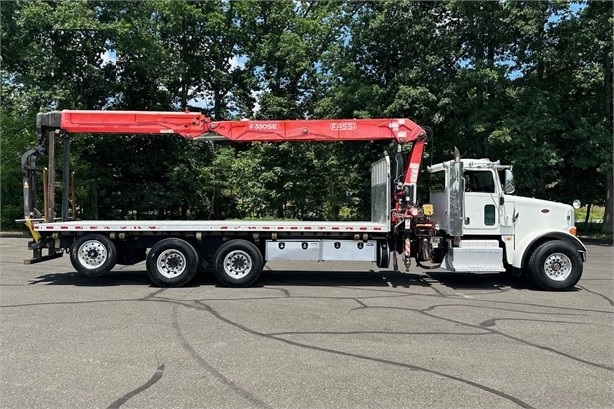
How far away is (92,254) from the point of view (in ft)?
34.9

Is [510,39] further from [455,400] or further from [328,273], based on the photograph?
[455,400]

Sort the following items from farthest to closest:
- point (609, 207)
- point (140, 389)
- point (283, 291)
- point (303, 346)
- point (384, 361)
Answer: point (609, 207) < point (283, 291) < point (303, 346) < point (384, 361) < point (140, 389)

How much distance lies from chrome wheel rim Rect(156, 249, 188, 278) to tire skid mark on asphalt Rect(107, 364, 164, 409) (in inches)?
204

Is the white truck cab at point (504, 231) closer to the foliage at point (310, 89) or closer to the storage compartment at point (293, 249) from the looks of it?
the storage compartment at point (293, 249)

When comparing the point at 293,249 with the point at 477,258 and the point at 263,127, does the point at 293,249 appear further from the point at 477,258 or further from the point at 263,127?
the point at 477,258

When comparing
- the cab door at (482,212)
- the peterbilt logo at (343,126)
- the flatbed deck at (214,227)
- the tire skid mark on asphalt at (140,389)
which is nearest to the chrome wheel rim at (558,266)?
the cab door at (482,212)

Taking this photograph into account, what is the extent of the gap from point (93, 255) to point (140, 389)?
6.50m

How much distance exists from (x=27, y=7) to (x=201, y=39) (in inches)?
443

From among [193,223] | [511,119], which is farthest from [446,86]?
[193,223]

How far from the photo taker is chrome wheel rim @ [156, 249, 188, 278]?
34.5 feet

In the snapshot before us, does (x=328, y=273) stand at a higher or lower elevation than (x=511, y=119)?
lower

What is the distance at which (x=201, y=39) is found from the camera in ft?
107

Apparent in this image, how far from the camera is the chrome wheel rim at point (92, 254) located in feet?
34.8

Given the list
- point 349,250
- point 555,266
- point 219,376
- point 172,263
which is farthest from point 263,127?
point 219,376
